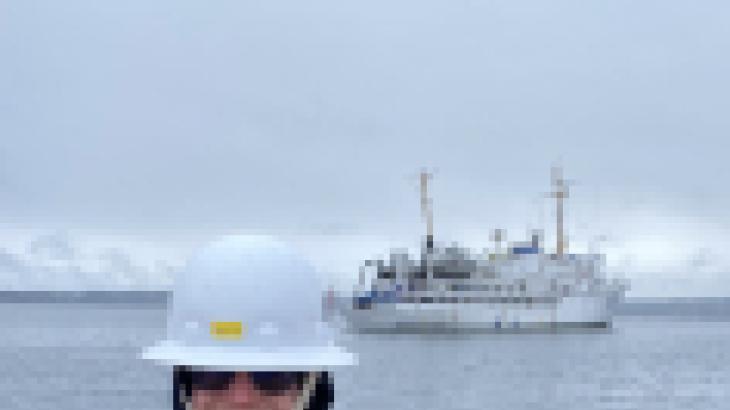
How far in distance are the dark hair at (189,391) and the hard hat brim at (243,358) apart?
27 mm

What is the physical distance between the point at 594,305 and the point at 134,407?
2110 inches

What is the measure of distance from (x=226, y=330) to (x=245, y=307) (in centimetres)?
6

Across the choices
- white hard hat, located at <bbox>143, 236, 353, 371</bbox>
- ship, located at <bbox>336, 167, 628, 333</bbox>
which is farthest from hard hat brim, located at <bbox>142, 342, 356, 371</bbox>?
ship, located at <bbox>336, 167, 628, 333</bbox>

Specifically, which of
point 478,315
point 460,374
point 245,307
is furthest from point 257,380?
point 478,315

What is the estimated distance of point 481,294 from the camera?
292ft

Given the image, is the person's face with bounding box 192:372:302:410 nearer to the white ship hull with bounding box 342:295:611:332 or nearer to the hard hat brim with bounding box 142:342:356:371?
the hard hat brim with bounding box 142:342:356:371

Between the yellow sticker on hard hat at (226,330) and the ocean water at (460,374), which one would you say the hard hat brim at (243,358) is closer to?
the yellow sticker on hard hat at (226,330)

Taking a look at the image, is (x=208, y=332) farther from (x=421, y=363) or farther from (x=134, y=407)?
(x=421, y=363)

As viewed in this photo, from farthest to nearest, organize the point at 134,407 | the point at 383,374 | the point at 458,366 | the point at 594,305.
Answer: the point at 594,305 < the point at 458,366 < the point at 383,374 < the point at 134,407

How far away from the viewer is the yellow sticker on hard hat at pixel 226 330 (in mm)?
3908

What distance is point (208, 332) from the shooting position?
3.95 m

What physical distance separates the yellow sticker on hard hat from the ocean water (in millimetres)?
15717

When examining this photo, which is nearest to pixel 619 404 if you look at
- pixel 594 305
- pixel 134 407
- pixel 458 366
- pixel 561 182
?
pixel 134 407

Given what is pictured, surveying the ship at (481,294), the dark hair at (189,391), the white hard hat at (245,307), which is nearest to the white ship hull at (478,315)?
the ship at (481,294)
